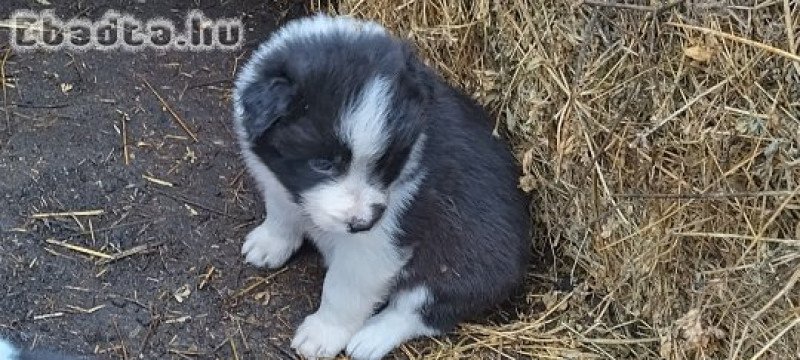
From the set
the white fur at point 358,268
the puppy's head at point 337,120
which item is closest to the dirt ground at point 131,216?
the white fur at point 358,268

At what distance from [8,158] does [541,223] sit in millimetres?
2313

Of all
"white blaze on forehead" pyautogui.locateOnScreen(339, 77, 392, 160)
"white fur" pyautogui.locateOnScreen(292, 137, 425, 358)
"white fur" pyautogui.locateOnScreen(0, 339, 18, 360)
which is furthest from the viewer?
"white fur" pyautogui.locateOnScreen(292, 137, 425, 358)

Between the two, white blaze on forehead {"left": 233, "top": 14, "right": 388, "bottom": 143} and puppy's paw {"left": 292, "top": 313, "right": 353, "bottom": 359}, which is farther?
puppy's paw {"left": 292, "top": 313, "right": 353, "bottom": 359}

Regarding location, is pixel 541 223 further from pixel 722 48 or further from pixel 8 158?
pixel 8 158

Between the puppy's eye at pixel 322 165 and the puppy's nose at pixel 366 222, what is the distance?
178 millimetres

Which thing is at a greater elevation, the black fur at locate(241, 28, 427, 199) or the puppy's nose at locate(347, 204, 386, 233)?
the black fur at locate(241, 28, 427, 199)

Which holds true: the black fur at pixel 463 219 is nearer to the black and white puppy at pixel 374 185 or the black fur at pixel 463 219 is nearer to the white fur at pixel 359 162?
the black and white puppy at pixel 374 185

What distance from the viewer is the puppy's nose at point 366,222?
3.63 m

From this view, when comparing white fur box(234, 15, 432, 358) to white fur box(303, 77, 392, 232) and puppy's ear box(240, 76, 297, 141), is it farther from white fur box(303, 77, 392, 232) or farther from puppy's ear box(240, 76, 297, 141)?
puppy's ear box(240, 76, 297, 141)

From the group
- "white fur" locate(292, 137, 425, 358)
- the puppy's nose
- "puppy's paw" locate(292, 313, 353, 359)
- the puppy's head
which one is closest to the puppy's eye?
the puppy's head

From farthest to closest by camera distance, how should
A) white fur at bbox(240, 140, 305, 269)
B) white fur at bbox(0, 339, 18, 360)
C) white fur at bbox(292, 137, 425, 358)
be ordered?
1. white fur at bbox(240, 140, 305, 269)
2. white fur at bbox(292, 137, 425, 358)
3. white fur at bbox(0, 339, 18, 360)

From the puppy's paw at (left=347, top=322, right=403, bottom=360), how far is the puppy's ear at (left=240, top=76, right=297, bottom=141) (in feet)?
3.76

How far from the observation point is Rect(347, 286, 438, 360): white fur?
438 centimetres

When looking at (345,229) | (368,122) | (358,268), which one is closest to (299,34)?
(368,122)
